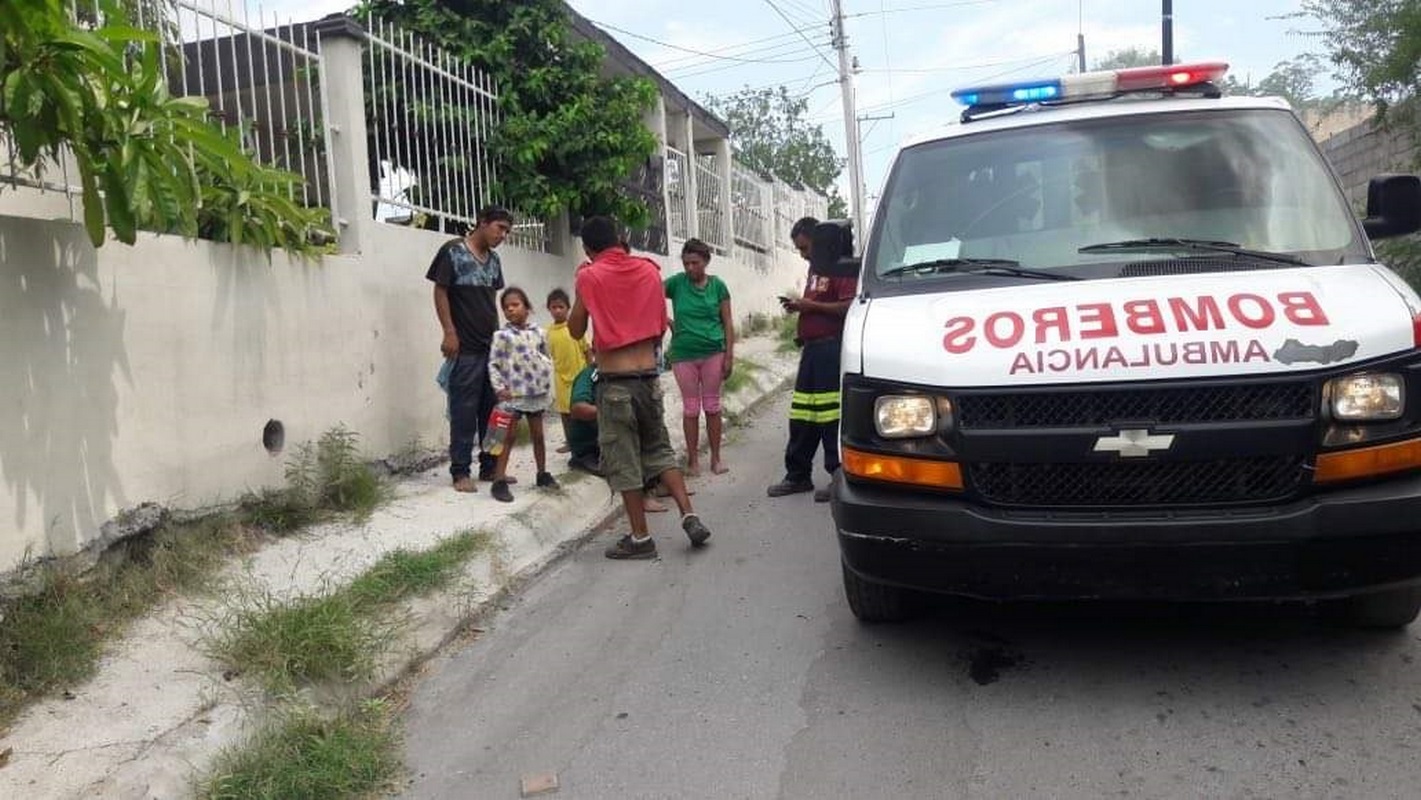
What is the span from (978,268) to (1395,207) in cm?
165

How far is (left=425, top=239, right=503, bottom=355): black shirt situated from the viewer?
6086 millimetres

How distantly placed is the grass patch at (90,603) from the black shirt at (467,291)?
168 centimetres

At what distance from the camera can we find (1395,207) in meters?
4.13

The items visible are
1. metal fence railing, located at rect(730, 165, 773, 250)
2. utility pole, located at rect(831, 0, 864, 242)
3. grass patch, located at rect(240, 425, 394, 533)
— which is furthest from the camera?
utility pole, located at rect(831, 0, 864, 242)

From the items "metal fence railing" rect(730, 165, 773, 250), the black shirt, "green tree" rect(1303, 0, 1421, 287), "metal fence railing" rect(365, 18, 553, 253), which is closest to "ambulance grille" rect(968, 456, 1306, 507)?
the black shirt

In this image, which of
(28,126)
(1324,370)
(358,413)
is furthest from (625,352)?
(1324,370)

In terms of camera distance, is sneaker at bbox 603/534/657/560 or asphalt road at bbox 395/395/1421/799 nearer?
asphalt road at bbox 395/395/1421/799

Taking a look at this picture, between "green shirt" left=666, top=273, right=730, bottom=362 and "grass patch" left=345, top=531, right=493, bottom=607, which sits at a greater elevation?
"green shirt" left=666, top=273, right=730, bottom=362

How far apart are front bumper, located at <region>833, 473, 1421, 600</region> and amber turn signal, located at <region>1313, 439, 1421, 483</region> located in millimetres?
45

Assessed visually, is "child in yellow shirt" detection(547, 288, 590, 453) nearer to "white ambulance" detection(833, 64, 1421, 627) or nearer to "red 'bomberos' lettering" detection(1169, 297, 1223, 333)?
"white ambulance" detection(833, 64, 1421, 627)

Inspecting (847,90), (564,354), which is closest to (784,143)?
(847,90)

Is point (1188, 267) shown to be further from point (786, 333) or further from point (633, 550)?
point (786, 333)

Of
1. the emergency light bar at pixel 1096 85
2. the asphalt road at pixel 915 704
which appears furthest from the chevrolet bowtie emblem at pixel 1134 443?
the emergency light bar at pixel 1096 85

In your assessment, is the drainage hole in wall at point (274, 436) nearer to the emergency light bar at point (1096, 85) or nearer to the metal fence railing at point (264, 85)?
the metal fence railing at point (264, 85)
